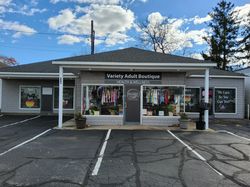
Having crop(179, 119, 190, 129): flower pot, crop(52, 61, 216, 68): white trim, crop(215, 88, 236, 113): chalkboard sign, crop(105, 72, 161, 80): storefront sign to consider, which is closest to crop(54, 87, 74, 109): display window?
crop(105, 72, 161, 80): storefront sign

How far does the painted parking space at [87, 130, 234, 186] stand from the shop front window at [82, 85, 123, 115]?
16.6 feet

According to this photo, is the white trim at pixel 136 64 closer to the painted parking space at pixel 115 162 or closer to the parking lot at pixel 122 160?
the parking lot at pixel 122 160

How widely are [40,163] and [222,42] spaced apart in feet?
102

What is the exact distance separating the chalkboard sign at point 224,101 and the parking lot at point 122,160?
9.36 m

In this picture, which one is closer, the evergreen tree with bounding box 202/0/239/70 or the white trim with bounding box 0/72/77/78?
the white trim with bounding box 0/72/77/78

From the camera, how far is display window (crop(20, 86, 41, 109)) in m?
21.7

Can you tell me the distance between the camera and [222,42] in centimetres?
3419

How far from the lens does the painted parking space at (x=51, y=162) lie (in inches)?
238

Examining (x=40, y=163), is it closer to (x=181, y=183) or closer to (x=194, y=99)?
(x=181, y=183)

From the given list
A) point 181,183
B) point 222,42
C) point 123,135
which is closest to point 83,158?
point 181,183

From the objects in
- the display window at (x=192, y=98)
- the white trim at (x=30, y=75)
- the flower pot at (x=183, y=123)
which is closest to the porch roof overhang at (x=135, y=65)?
the flower pot at (x=183, y=123)

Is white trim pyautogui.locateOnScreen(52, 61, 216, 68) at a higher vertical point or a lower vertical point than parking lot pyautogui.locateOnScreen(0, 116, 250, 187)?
higher

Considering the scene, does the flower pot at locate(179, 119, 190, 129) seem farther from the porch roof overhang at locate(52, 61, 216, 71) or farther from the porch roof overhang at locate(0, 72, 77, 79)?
the porch roof overhang at locate(0, 72, 77, 79)

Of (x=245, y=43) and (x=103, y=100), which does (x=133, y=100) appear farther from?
(x=245, y=43)
